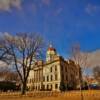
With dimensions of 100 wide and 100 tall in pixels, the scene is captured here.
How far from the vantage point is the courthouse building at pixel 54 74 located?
80.2m

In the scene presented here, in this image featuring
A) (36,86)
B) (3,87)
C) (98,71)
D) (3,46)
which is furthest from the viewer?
(98,71)

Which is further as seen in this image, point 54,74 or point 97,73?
point 97,73

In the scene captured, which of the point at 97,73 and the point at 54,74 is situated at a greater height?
the point at 97,73

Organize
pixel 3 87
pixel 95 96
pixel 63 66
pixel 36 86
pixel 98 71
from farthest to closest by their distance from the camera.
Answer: pixel 98 71
pixel 36 86
pixel 63 66
pixel 3 87
pixel 95 96

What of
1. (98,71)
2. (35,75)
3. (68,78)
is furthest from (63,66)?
(98,71)

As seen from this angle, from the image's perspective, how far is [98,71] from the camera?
100000 mm

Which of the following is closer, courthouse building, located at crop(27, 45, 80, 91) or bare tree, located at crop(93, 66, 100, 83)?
courthouse building, located at crop(27, 45, 80, 91)

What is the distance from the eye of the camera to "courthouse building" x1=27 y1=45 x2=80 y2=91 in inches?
3159

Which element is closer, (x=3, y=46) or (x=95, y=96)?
(x=95, y=96)

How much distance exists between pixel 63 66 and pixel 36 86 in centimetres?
1803

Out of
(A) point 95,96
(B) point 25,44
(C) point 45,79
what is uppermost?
(B) point 25,44

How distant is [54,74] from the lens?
82.1m

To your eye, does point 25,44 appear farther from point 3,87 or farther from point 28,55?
point 3,87

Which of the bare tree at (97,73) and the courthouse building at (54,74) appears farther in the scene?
the bare tree at (97,73)
